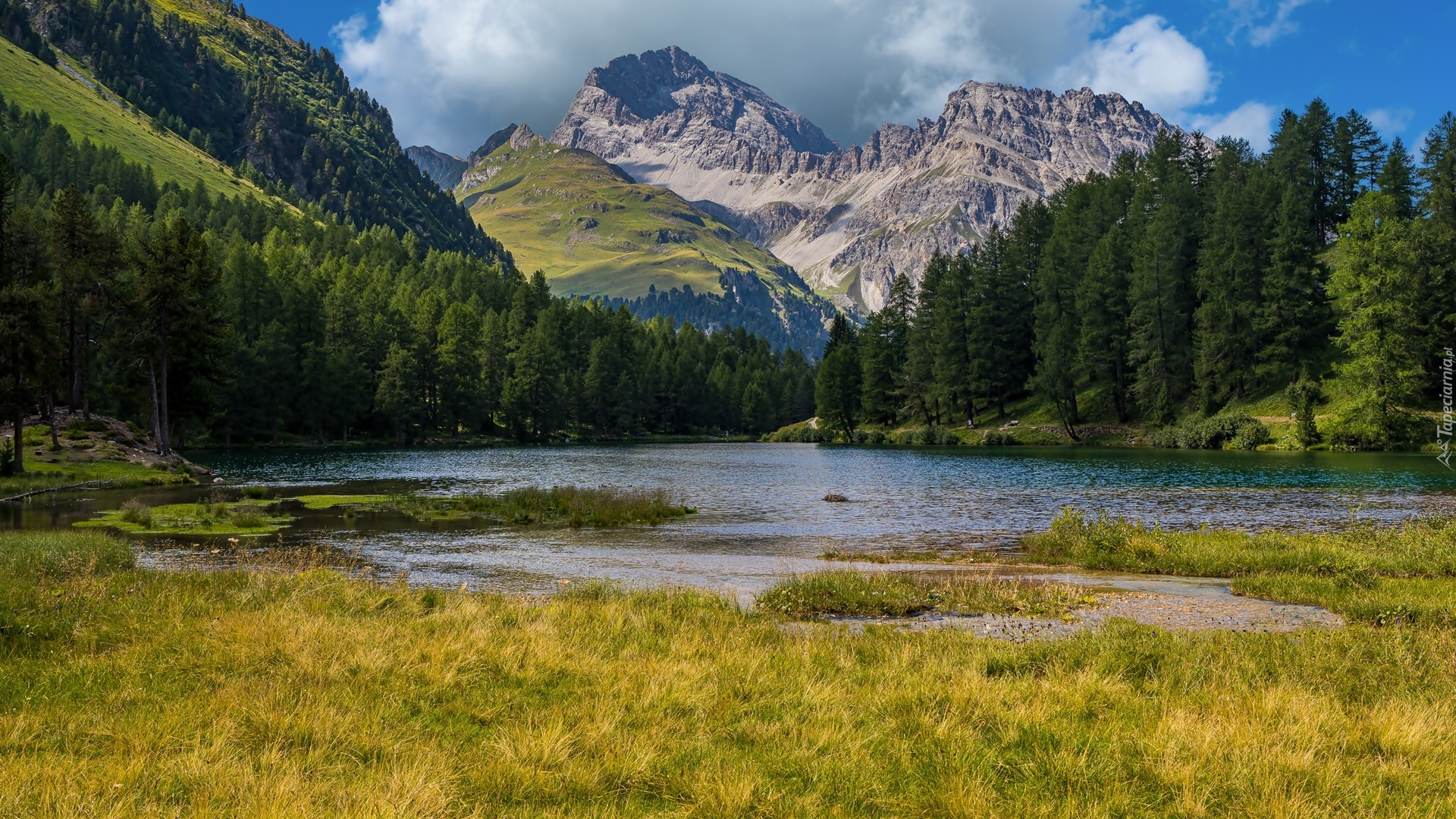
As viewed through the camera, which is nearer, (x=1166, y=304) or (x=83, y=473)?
(x=83, y=473)

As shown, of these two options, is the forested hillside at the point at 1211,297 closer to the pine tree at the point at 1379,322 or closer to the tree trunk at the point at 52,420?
the pine tree at the point at 1379,322

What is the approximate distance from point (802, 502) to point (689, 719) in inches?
1530

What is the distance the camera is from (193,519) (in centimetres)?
3575

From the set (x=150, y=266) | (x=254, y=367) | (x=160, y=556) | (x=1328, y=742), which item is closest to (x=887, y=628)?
(x=1328, y=742)

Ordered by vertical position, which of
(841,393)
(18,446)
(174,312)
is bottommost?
(18,446)

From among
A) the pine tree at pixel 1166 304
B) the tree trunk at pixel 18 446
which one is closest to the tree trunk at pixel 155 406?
the tree trunk at pixel 18 446

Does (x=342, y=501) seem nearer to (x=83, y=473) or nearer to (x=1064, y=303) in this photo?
(x=83, y=473)

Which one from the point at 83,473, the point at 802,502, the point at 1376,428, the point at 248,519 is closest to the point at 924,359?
the point at 1376,428

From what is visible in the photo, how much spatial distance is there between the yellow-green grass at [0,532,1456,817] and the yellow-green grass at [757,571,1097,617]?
12.3 feet

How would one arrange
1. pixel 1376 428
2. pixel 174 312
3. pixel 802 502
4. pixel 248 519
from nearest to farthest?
pixel 248 519, pixel 802 502, pixel 174 312, pixel 1376 428

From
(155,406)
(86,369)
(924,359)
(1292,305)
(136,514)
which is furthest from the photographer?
(924,359)

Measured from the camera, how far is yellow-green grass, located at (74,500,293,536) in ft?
109

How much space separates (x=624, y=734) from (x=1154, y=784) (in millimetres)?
5107

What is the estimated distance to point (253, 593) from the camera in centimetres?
1620
